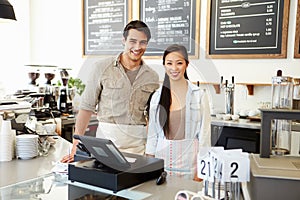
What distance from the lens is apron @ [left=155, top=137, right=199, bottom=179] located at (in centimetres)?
148

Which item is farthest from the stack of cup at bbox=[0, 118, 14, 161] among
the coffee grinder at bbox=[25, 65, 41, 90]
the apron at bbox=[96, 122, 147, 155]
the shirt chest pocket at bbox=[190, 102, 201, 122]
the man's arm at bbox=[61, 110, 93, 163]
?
the coffee grinder at bbox=[25, 65, 41, 90]

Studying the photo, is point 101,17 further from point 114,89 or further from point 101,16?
point 114,89

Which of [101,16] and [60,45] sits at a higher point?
[101,16]

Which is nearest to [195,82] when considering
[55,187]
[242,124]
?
[55,187]

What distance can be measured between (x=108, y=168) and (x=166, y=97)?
1.22 ft

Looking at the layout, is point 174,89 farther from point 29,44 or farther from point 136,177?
point 29,44

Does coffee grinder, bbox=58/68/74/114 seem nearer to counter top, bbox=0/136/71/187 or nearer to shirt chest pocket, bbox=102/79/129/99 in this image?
counter top, bbox=0/136/71/187

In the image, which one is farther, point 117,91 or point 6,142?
point 6,142

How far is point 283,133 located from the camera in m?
1.27

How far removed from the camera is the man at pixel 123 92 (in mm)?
1263

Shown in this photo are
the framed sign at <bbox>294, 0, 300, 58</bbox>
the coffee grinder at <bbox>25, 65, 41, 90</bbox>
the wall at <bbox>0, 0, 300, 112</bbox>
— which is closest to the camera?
the framed sign at <bbox>294, 0, 300, 58</bbox>

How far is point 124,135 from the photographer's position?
1.41 metres

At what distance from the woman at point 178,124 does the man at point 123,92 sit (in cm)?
6

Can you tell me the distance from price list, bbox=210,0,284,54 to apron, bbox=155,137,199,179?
206 cm
